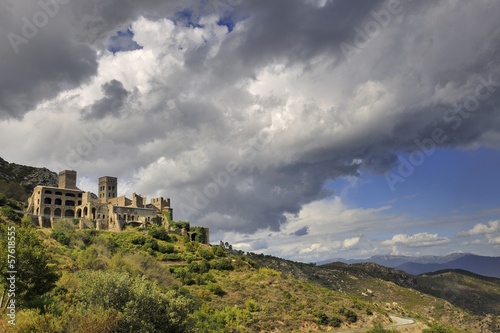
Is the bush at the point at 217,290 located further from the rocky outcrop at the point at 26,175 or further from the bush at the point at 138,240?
the rocky outcrop at the point at 26,175

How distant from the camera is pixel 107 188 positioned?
111500 millimetres

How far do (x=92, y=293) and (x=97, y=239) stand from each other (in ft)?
164

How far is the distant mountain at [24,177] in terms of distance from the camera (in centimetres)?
11959

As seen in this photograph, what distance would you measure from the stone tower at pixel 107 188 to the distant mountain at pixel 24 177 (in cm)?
2215

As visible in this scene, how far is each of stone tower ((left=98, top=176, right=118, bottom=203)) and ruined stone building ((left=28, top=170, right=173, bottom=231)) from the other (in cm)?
257

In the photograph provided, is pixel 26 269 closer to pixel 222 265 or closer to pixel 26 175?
pixel 222 265

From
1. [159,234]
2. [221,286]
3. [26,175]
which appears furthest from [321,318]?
[26,175]

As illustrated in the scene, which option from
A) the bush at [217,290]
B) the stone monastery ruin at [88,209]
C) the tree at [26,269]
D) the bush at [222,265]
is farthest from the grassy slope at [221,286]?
the stone monastery ruin at [88,209]

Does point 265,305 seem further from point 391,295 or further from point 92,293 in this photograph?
point 391,295

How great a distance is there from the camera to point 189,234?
102125 millimetres

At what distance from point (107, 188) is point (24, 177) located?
39.6 metres

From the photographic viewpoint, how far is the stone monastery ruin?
93812 millimetres

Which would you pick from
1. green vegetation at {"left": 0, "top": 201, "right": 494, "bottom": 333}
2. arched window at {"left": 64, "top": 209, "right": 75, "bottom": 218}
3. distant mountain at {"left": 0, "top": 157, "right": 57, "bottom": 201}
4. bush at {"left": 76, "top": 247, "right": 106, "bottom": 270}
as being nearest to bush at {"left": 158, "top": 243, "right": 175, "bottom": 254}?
green vegetation at {"left": 0, "top": 201, "right": 494, "bottom": 333}

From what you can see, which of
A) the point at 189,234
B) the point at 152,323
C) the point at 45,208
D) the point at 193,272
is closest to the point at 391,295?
the point at 189,234
